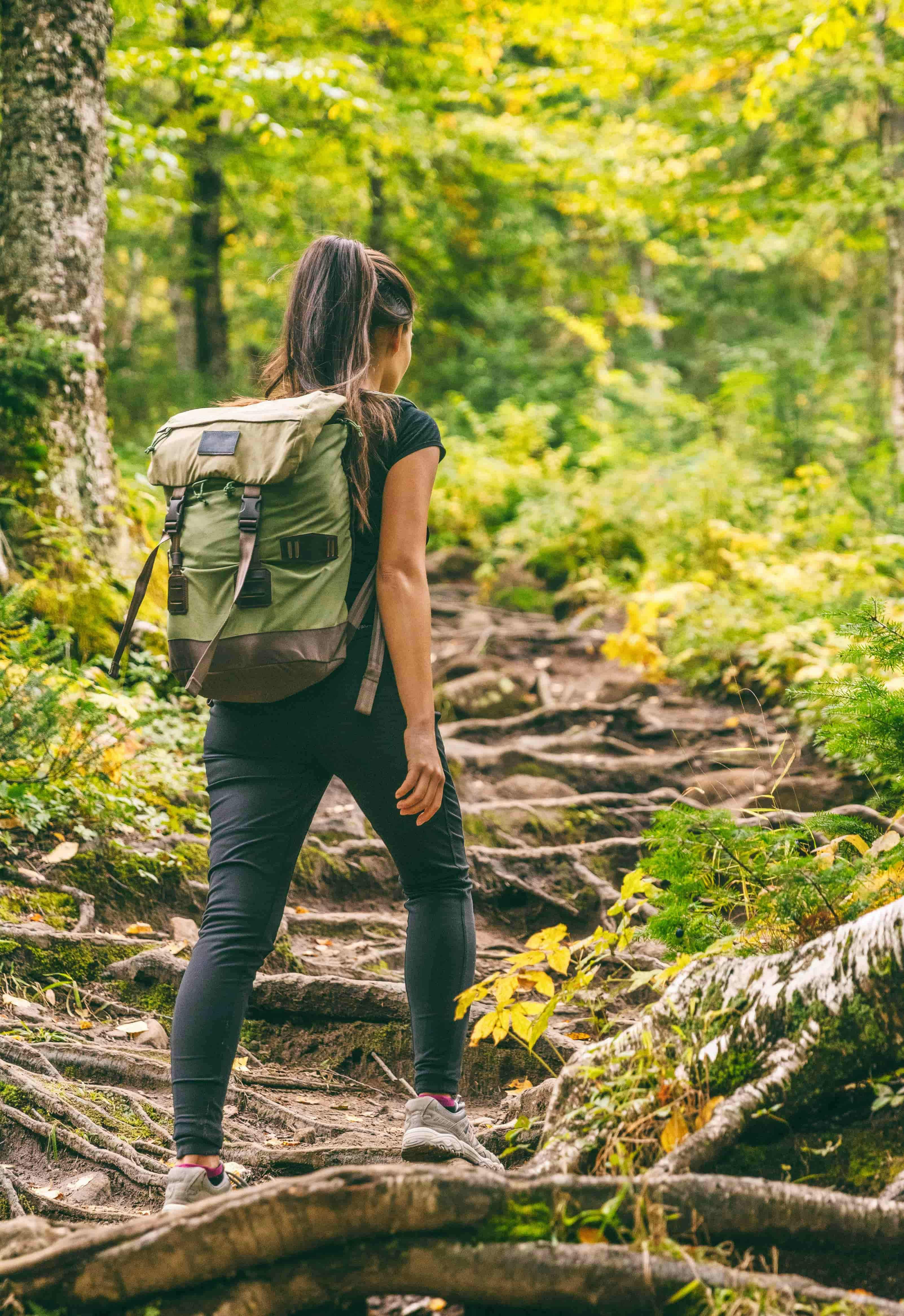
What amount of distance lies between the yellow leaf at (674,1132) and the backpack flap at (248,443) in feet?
5.23

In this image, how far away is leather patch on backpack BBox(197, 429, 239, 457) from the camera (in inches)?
89.4

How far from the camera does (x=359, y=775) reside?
2.38 meters

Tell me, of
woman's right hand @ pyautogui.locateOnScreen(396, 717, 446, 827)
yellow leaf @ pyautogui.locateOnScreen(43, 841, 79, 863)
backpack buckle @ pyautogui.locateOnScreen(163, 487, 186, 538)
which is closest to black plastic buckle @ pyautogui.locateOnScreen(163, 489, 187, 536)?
backpack buckle @ pyautogui.locateOnScreen(163, 487, 186, 538)

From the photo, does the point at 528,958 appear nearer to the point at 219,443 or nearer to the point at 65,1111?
the point at 65,1111

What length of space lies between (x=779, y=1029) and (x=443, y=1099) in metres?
0.85

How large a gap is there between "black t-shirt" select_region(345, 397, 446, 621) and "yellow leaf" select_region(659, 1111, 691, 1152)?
1276 mm

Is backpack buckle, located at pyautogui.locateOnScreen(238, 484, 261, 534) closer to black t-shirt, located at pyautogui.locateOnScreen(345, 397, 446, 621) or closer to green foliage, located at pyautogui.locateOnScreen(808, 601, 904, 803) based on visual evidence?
black t-shirt, located at pyautogui.locateOnScreen(345, 397, 446, 621)

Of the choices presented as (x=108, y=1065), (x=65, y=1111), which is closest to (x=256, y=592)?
(x=65, y=1111)

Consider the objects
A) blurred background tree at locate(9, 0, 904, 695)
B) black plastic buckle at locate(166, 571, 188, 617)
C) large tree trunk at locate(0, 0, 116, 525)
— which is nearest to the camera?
black plastic buckle at locate(166, 571, 188, 617)

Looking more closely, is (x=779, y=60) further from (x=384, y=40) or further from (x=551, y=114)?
(x=384, y=40)

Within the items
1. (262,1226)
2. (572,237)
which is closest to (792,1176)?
(262,1226)

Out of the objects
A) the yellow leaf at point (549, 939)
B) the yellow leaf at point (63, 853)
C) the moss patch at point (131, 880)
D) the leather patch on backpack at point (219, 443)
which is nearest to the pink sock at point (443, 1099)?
the yellow leaf at point (549, 939)

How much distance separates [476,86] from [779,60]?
7.95 m

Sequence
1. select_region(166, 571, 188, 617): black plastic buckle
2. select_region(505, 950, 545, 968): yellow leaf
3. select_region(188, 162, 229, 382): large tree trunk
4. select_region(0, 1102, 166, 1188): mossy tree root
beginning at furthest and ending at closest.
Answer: select_region(188, 162, 229, 382): large tree trunk → select_region(505, 950, 545, 968): yellow leaf → select_region(0, 1102, 166, 1188): mossy tree root → select_region(166, 571, 188, 617): black plastic buckle
